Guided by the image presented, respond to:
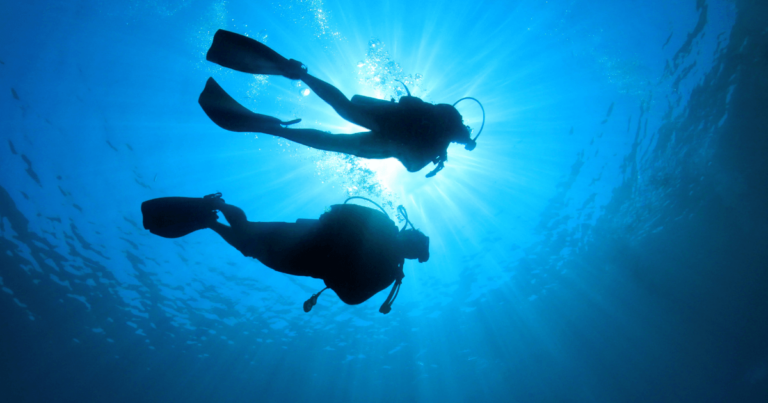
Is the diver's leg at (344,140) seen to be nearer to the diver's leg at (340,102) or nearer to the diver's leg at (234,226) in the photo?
the diver's leg at (340,102)

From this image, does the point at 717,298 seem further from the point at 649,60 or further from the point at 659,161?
the point at 649,60

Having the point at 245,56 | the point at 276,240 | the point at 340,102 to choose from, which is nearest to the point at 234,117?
the point at 245,56

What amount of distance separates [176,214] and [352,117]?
191cm

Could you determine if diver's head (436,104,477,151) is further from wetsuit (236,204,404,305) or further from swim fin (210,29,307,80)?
swim fin (210,29,307,80)

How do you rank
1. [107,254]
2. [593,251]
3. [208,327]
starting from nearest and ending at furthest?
[107,254], [593,251], [208,327]

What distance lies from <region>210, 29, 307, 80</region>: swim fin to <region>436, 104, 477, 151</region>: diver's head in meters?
1.39

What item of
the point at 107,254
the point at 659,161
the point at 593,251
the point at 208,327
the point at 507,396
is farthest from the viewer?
the point at 507,396

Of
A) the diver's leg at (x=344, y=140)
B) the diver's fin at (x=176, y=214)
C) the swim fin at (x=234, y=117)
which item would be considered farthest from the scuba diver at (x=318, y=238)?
the swim fin at (x=234, y=117)

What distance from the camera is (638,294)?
74.3 ft

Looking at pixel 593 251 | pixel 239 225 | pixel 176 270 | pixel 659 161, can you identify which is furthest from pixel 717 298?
pixel 176 270

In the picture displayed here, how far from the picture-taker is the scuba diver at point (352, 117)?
283 cm

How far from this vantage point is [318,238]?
2.91m

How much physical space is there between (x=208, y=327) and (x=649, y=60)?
95.5ft

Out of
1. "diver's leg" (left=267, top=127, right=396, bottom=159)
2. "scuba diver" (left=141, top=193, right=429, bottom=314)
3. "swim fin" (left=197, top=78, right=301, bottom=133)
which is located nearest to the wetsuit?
"scuba diver" (left=141, top=193, right=429, bottom=314)
